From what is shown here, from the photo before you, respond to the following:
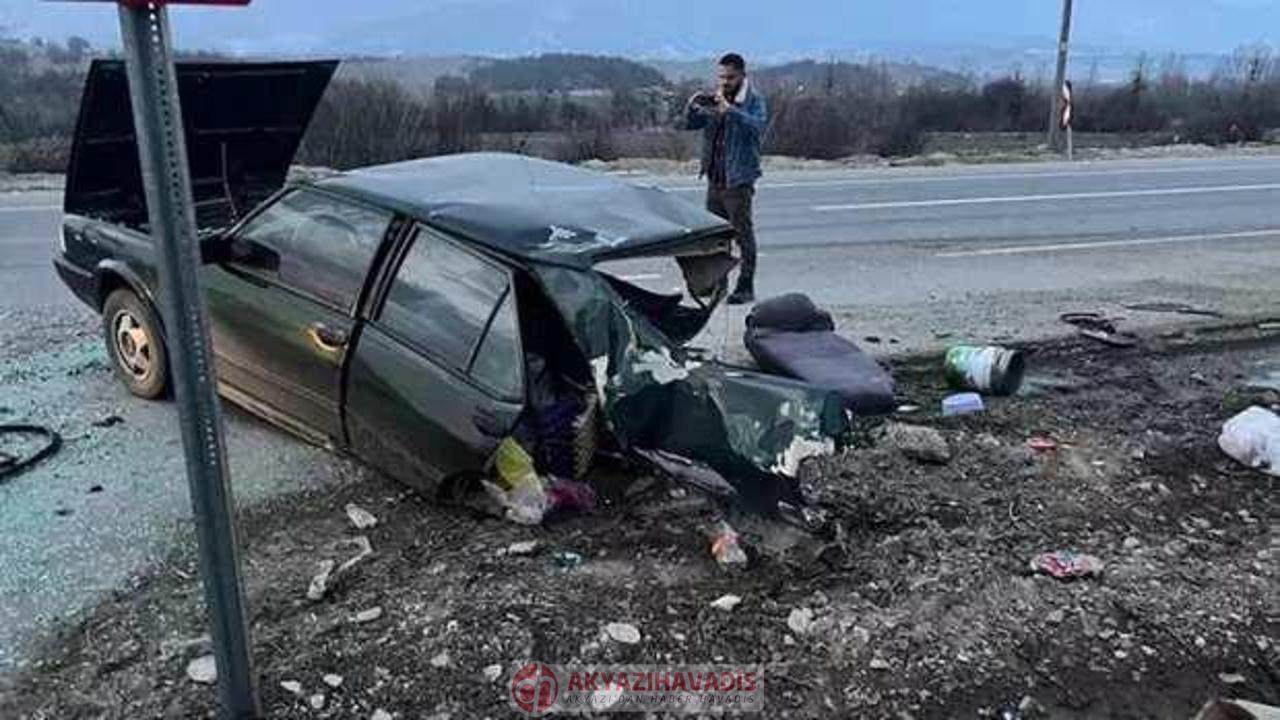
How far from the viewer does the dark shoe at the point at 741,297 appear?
866cm

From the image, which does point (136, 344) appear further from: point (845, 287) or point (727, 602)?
point (845, 287)

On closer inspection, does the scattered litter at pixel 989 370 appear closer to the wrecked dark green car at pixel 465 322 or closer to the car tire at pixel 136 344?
the wrecked dark green car at pixel 465 322

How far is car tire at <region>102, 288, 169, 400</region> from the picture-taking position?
5.89 m

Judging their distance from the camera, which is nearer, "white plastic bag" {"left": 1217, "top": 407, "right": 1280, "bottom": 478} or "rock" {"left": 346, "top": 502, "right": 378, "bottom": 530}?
"rock" {"left": 346, "top": 502, "right": 378, "bottom": 530}

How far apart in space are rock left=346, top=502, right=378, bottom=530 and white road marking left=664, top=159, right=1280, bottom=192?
10.9m

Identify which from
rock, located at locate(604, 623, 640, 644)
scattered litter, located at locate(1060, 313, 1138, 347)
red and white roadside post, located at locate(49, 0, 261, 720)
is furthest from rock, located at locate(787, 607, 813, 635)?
scattered litter, located at locate(1060, 313, 1138, 347)

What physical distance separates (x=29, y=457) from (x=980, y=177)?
1580 centimetres

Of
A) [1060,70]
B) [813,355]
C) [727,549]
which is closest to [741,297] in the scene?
[813,355]

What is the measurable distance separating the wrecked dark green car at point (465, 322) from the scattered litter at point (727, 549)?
0.60 feet

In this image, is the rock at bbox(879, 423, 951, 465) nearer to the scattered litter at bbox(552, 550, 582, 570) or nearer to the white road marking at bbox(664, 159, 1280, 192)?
the scattered litter at bbox(552, 550, 582, 570)

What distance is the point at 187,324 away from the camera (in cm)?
287

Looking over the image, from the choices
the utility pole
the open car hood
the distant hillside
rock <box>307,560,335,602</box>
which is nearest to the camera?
rock <box>307,560,335,602</box>

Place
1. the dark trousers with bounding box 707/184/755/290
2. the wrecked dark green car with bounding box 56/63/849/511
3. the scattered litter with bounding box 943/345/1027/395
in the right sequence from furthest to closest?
the dark trousers with bounding box 707/184/755/290 < the scattered litter with bounding box 943/345/1027/395 < the wrecked dark green car with bounding box 56/63/849/511
